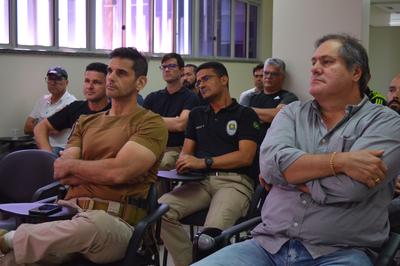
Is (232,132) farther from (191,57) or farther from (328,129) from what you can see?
(191,57)

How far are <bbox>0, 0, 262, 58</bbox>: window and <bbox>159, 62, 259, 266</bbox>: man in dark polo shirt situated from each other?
2934 millimetres

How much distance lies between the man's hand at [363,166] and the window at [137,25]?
448 cm

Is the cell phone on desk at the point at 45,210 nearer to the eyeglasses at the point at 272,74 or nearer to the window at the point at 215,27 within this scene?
the eyeglasses at the point at 272,74

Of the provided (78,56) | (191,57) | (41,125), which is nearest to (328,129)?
(41,125)

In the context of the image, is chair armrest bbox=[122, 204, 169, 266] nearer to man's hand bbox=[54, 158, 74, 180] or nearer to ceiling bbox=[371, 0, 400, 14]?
man's hand bbox=[54, 158, 74, 180]

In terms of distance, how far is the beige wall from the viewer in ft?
41.3

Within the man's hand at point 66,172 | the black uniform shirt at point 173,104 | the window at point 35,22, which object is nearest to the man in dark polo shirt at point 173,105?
the black uniform shirt at point 173,104

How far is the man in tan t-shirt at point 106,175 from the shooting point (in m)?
2.09

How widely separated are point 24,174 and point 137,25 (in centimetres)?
496

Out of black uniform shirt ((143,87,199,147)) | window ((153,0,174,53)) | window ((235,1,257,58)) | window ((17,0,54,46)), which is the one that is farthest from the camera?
window ((235,1,257,58))

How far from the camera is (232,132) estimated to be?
3270 millimetres

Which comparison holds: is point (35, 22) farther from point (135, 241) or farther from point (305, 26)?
point (135, 241)

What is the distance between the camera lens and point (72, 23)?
21.1 ft

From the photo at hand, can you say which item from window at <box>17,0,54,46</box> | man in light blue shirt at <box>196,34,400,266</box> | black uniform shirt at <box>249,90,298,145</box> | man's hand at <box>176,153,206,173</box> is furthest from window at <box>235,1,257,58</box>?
man in light blue shirt at <box>196,34,400,266</box>
